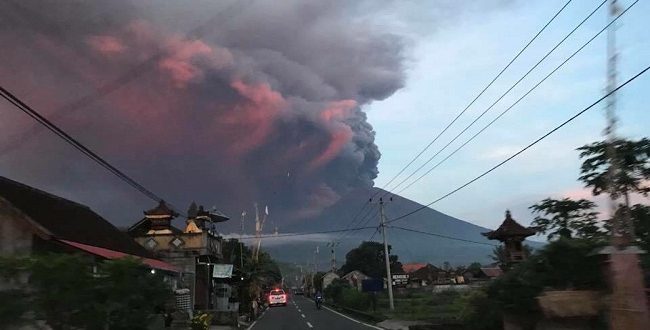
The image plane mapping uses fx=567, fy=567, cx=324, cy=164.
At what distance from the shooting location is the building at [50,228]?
14.2m

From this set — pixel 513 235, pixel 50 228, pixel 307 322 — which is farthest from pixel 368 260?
pixel 50 228

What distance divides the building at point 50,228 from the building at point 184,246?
8.73m

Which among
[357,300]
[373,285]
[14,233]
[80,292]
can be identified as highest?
[14,233]

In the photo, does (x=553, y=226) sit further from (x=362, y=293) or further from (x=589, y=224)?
(x=362, y=293)

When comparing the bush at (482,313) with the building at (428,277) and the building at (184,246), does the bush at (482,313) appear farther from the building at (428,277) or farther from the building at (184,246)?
the building at (428,277)

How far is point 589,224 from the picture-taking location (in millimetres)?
22891

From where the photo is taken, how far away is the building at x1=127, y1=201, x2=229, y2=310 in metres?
34.2

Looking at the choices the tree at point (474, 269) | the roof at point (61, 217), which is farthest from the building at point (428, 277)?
the roof at point (61, 217)

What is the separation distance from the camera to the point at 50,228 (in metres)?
15.7

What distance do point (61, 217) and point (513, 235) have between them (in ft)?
62.5

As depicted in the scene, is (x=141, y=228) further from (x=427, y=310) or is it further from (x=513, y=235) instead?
(x=513, y=235)

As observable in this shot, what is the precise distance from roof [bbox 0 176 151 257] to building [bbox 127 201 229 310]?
9189 mm

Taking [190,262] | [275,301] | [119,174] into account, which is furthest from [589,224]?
[275,301]

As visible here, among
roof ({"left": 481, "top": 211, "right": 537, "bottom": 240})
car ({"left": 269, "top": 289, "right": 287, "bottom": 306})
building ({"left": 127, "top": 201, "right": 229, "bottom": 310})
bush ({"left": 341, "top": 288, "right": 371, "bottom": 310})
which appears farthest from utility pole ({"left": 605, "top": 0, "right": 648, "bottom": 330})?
car ({"left": 269, "top": 289, "right": 287, "bottom": 306})
